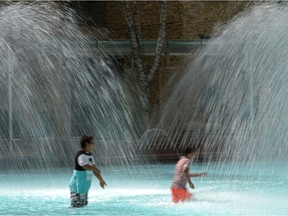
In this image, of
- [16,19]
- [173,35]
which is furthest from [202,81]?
[16,19]

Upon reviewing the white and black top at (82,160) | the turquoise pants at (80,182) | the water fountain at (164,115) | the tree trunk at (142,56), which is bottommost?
the turquoise pants at (80,182)

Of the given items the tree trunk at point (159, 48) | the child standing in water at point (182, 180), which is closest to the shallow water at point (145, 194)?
the child standing in water at point (182, 180)

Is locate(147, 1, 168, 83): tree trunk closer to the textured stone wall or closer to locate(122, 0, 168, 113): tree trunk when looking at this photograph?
locate(122, 0, 168, 113): tree trunk

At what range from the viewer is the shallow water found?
1006 cm

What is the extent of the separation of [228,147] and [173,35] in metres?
9.34

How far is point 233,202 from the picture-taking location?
10.8 meters

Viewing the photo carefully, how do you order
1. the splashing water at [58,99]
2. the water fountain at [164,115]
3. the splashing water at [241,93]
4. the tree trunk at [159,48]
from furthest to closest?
the tree trunk at [159,48], the splashing water at [58,99], the splashing water at [241,93], the water fountain at [164,115]

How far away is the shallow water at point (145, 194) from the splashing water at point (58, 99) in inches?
96.3

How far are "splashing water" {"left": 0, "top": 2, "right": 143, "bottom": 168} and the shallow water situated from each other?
2.45 metres

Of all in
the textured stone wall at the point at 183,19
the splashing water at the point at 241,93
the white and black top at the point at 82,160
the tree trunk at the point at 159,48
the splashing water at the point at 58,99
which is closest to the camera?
the white and black top at the point at 82,160

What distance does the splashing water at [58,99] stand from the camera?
19.5 m

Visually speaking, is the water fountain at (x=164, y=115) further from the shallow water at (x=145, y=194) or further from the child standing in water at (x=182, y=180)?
the child standing in water at (x=182, y=180)

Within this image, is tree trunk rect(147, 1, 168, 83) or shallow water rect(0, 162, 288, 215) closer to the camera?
shallow water rect(0, 162, 288, 215)

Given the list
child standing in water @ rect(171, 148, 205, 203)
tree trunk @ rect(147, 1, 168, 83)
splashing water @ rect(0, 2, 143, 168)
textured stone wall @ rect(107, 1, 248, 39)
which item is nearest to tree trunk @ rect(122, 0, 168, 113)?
tree trunk @ rect(147, 1, 168, 83)
